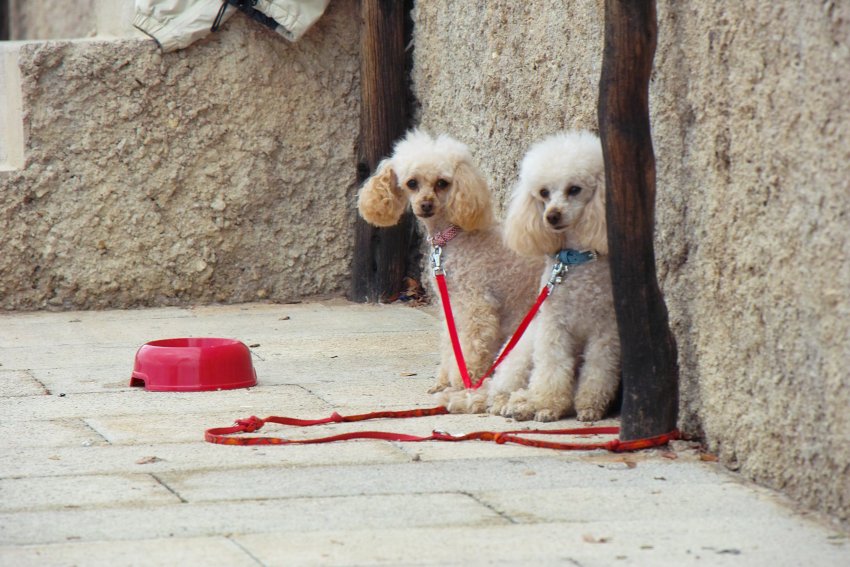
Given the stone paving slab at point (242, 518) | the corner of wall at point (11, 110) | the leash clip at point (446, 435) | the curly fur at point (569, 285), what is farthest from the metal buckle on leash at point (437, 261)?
the corner of wall at point (11, 110)

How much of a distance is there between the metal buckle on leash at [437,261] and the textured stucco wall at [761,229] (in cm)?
115

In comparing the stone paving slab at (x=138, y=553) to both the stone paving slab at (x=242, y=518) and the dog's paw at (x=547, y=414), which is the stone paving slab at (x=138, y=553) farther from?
the dog's paw at (x=547, y=414)

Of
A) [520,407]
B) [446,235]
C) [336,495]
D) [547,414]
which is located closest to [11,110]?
[446,235]

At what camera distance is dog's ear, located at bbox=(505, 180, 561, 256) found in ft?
14.0

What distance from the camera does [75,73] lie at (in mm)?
7129

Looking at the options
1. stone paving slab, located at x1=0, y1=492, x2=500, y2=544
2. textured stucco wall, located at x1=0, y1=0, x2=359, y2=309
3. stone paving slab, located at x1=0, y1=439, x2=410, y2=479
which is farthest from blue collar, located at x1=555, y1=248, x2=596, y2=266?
textured stucco wall, located at x1=0, y1=0, x2=359, y2=309

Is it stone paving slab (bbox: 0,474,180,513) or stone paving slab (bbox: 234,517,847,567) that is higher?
stone paving slab (bbox: 234,517,847,567)

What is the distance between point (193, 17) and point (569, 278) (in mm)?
3678

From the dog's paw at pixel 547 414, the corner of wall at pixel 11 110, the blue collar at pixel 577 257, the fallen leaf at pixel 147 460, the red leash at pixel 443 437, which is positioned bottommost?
the fallen leaf at pixel 147 460

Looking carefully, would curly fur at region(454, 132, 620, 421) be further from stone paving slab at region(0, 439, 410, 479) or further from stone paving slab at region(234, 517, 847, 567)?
stone paving slab at region(234, 517, 847, 567)

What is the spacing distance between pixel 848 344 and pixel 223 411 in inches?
96.6

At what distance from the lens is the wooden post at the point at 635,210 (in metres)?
3.67

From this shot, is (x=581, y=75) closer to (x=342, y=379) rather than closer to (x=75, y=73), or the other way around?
(x=342, y=379)

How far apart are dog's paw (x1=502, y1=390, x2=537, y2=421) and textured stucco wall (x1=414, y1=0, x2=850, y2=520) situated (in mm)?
633
